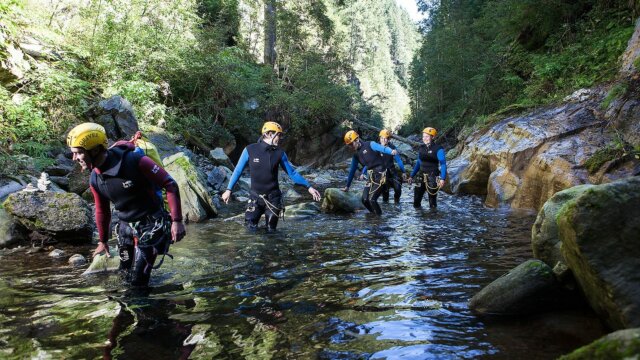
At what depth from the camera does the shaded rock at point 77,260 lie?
6418mm

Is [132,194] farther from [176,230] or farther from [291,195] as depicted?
[291,195]

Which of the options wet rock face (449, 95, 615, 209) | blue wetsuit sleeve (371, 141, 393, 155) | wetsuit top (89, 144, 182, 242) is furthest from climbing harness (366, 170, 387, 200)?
wetsuit top (89, 144, 182, 242)

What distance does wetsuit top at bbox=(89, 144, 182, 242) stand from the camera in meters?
4.66

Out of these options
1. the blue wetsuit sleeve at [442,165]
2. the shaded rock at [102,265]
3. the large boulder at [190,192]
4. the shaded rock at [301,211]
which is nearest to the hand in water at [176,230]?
the shaded rock at [102,265]

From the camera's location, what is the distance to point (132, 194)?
4.83 meters

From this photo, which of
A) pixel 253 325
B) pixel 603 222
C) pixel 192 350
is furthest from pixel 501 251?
pixel 192 350

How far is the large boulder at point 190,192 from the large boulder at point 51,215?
9.97 ft

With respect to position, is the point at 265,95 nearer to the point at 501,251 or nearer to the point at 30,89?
the point at 30,89

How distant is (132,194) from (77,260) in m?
2.53

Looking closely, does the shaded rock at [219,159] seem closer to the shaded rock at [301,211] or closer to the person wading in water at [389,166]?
the shaded rock at [301,211]

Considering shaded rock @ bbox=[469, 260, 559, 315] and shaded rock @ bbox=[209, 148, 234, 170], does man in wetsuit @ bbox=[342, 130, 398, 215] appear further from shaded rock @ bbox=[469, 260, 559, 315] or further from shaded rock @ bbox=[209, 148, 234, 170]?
shaded rock @ bbox=[209, 148, 234, 170]

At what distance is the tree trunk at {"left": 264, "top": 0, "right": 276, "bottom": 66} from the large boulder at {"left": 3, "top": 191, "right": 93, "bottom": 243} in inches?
1069

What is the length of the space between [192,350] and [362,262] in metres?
3.24

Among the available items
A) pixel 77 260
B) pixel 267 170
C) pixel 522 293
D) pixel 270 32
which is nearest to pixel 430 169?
pixel 267 170
